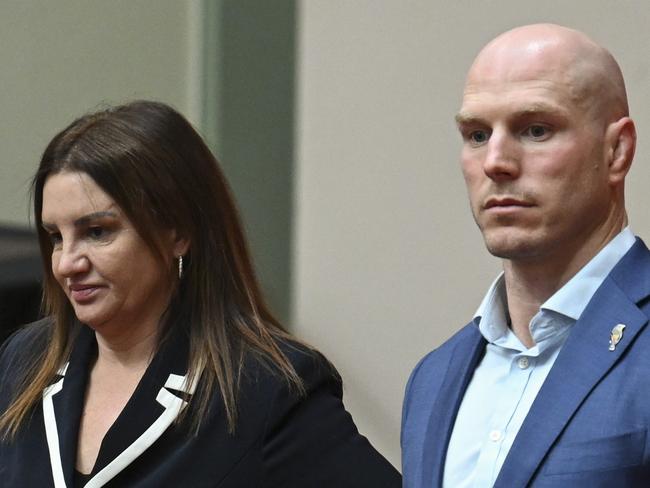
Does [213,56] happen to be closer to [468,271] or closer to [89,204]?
[468,271]

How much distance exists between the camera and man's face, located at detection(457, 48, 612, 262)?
2.04 meters

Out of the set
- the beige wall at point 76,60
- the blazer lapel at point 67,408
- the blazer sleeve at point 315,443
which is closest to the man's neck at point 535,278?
the blazer sleeve at point 315,443

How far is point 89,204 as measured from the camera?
9.50 feet

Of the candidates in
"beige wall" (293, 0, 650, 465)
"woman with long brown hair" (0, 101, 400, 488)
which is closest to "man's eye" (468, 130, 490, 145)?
"woman with long brown hair" (0, 101, 400, 488)

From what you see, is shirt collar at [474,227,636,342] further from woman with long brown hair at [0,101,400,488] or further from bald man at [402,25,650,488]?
woman with long brown hair at [0,101,400,488]

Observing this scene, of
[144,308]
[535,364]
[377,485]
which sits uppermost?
[535,364]

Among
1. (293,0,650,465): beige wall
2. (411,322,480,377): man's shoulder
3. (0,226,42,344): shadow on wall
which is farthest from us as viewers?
(293,0,650,465): beige wall

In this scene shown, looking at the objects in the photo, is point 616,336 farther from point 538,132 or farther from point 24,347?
point 24,347

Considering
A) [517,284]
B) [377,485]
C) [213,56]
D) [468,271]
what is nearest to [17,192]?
[213,56]

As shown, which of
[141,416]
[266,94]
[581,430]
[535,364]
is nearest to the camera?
[581,430]

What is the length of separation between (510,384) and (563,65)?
18.1 inches

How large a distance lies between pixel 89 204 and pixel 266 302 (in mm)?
425

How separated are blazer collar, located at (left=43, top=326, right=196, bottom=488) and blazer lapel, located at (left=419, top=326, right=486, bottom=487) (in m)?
0.75

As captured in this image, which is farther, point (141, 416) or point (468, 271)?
point (468, 271)
